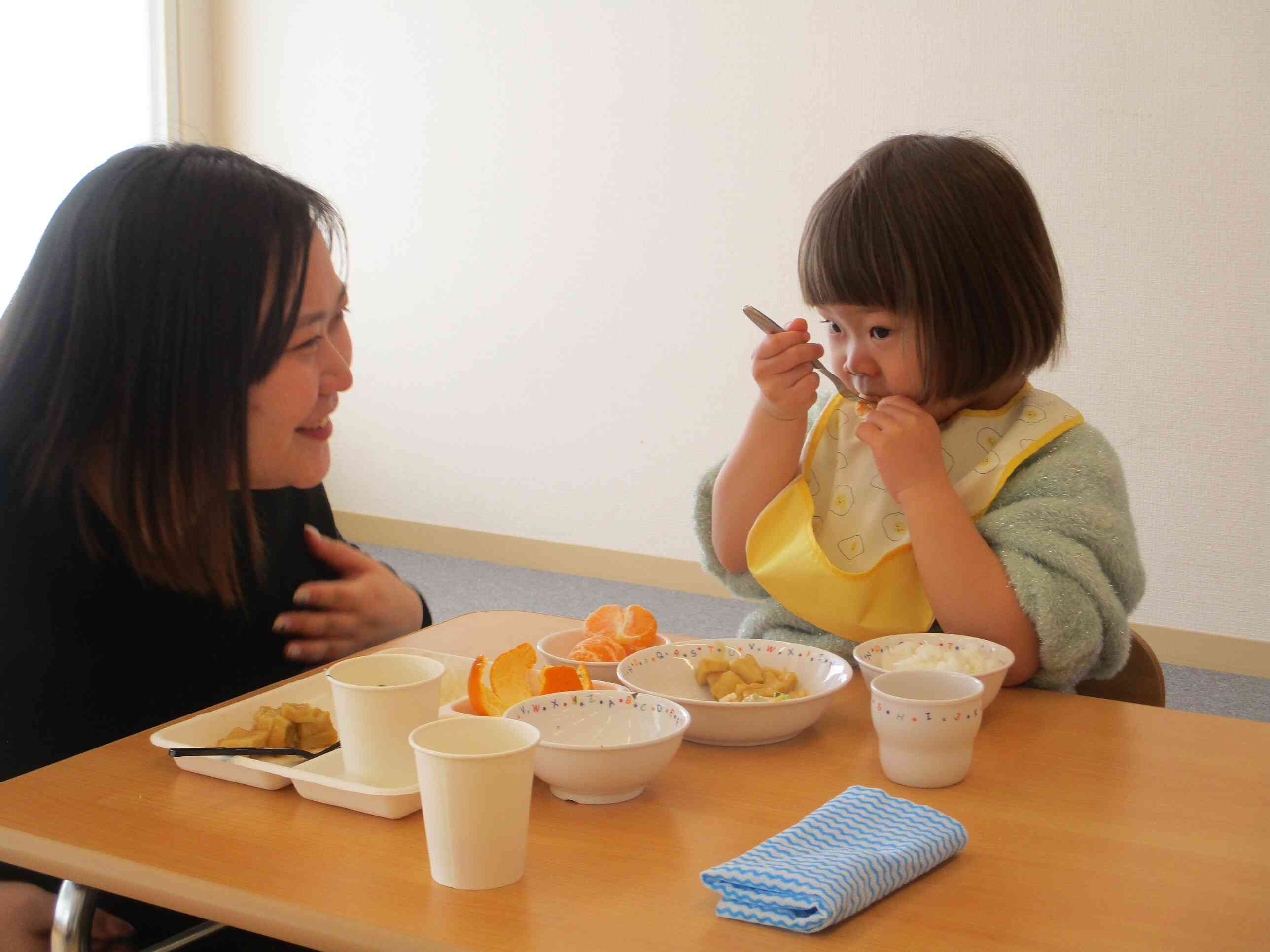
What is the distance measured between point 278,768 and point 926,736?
0.47 meters

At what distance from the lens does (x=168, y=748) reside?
0.92 meters

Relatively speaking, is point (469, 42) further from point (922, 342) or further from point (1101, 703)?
point (1101, 703)

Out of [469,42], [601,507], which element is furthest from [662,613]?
[469,42]

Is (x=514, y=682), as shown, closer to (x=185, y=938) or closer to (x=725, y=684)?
(x=725, y=684)

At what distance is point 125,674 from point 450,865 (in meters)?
0.57

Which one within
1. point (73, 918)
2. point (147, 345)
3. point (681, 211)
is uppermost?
point (681, 211)

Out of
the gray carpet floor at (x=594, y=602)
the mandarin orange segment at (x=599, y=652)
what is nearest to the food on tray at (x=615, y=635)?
the mandarin orange segment at (x=599, y=652)

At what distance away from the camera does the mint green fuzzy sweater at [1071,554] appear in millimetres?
1164

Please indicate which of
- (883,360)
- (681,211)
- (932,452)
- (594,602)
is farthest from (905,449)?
(681,211)

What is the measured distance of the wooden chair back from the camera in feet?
4.26

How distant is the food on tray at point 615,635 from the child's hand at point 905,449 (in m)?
0.31

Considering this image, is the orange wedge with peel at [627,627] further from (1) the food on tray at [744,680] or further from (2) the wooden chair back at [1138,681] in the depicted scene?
(2) the wooden chair back at [1138,681]

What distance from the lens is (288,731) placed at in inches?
37.1

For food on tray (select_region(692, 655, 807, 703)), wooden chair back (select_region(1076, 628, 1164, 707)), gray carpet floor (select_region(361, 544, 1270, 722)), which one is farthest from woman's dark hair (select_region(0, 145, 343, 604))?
gray carpet floor (select_region(361, 544, 1270, 722))
